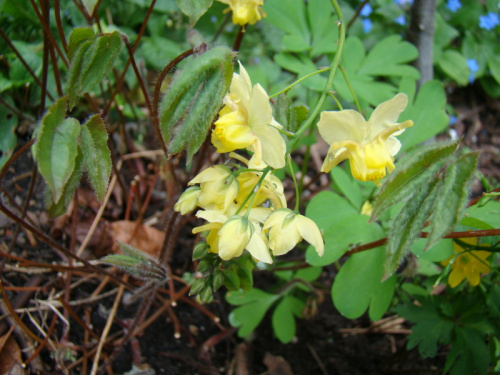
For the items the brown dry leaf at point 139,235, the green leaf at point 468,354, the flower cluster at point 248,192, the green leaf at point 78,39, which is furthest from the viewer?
the brown dry leaf at point 139,235

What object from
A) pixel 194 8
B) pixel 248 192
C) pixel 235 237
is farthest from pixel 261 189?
pixel 194 8

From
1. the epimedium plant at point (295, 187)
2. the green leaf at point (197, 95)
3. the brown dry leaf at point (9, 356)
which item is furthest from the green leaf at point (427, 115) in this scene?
the brown dry leaf at point (9, 356)

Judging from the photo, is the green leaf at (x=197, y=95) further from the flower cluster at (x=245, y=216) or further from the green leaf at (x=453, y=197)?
the green leaf at (x=453, y=197)

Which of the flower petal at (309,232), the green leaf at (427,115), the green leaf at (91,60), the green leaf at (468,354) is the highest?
the green leaf at (91,60)

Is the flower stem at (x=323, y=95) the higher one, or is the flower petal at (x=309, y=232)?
the flower stem at (x=323, y=95)

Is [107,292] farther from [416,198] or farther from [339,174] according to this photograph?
[416,198]

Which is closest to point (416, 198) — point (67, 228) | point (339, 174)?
point (339, 174)

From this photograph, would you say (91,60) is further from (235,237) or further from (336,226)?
(336,226)

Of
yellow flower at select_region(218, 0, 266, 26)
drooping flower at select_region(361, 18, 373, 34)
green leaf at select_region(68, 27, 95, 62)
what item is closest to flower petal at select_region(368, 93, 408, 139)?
yellow flower at select_region(218, 0, 266, 26)
